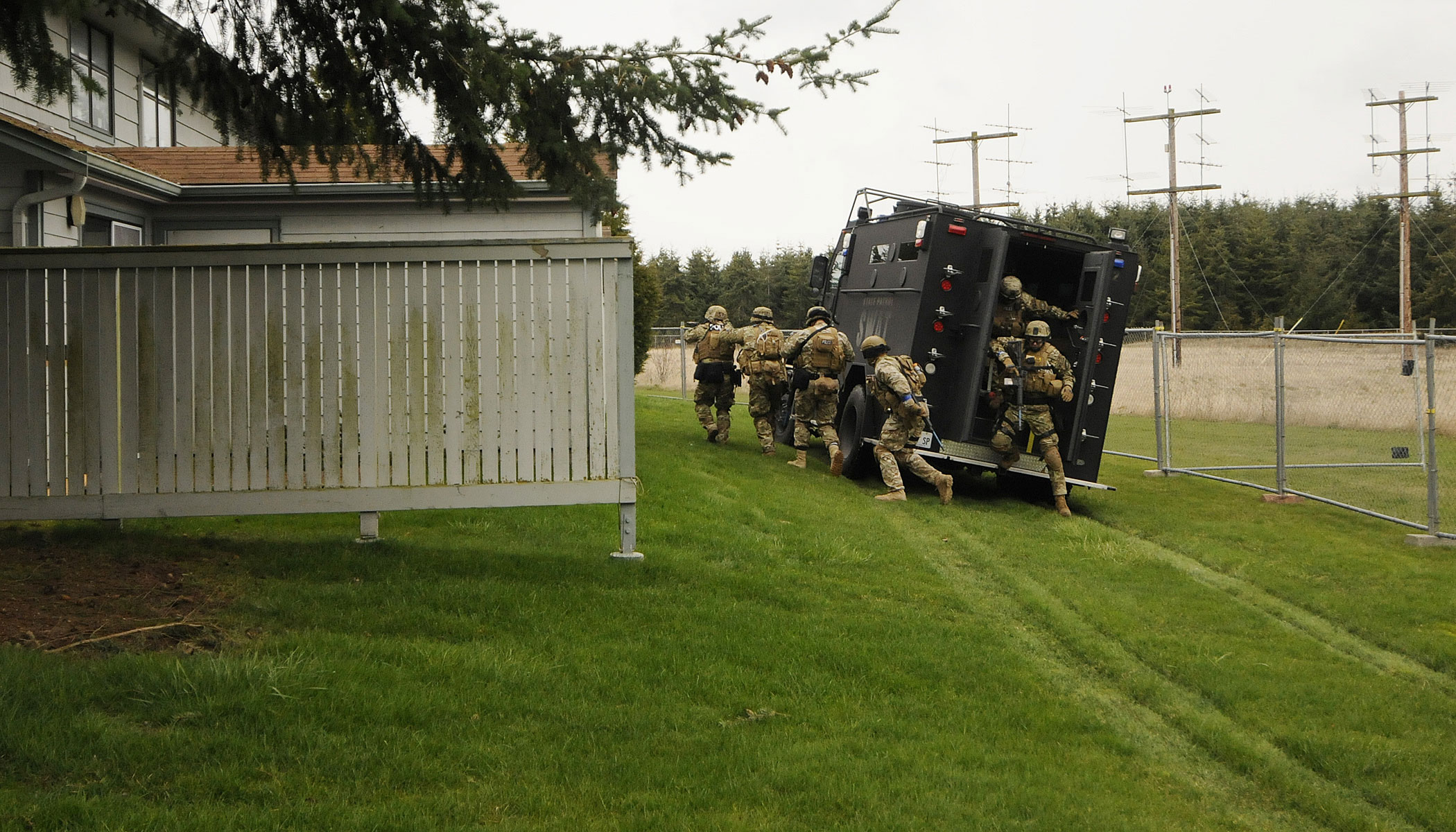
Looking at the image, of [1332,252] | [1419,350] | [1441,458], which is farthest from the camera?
[1332,252]

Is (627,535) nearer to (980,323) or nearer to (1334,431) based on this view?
(980,323)

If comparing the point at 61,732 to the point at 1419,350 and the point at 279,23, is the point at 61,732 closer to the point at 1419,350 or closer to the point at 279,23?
the point at 279,23

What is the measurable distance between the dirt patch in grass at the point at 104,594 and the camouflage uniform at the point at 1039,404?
765cm

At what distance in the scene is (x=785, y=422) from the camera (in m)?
16.4

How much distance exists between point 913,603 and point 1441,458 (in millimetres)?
11073

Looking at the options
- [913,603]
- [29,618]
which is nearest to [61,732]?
[29,618]

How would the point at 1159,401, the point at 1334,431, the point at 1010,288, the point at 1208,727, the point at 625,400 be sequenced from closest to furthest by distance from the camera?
the point at 1208,727, the point at 625,400, the point at 1010,288, the point at 1334,431, the point at 1159,401

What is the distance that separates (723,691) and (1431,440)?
294 inches

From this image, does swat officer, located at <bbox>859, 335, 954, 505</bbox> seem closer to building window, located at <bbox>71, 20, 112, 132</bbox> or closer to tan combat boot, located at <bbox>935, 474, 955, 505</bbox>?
tan combat boot, located at <bbox>935, 474, 955, 505</bbox>

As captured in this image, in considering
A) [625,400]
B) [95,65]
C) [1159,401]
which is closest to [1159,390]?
[1159,401]

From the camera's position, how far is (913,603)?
7.44 metres

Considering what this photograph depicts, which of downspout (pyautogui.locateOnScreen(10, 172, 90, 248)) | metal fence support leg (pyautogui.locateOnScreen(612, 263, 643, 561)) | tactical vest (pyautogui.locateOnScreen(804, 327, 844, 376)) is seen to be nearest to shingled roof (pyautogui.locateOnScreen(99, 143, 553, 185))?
downspout (pyautogui.locateOnScreen(10, 172, 90, 248))

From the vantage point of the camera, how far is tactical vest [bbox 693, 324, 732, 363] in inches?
609

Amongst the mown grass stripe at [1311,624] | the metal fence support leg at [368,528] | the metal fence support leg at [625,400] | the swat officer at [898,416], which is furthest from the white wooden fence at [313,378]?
the swat officer at [898,416]
